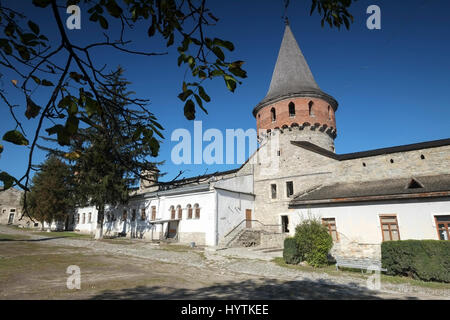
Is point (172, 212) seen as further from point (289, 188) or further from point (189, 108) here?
point (189, 108)

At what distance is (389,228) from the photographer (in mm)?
13500

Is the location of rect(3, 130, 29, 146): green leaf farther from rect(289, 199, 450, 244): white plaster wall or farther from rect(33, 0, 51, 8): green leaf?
rect(289, 199, 450, 244): white plaster wall

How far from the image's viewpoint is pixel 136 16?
2312 millimetres

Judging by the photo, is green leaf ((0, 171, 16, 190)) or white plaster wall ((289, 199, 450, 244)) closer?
green leaf ((0, 171, 16, 190))

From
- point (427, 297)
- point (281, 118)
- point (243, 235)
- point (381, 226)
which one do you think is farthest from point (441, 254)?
point (281, 118)

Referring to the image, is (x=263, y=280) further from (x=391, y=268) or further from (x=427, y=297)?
(x=391, y=268)

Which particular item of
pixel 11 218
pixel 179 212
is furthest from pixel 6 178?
pixel 11 218

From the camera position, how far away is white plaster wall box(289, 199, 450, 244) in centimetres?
1232

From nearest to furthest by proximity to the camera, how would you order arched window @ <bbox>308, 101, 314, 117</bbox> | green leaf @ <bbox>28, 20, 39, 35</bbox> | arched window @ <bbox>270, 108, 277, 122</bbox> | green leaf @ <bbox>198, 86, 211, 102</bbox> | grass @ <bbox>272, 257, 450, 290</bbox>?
green leaf @ <bbox>198, 86, 211, 102</bbox> → green leaf @ <bbox>28, 20, 39, 35</bbox> → grass @ <bbox>272, 257, 450, 290</bbox> → arched window @ <bbox>308, 101, 314, 117</bbox> → arched window @ <bbox>270, 108, 277, 122</bbox>

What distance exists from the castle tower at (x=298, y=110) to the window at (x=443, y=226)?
1368 centimetres

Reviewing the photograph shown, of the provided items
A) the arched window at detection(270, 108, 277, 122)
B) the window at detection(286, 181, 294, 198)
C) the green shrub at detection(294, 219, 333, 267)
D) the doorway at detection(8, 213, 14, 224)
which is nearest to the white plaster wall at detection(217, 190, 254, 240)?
the window at detection(286, 181, 294, 198)

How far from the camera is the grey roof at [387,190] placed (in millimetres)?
12702

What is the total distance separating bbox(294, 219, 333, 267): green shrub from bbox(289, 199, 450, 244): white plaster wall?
88.6 inches
